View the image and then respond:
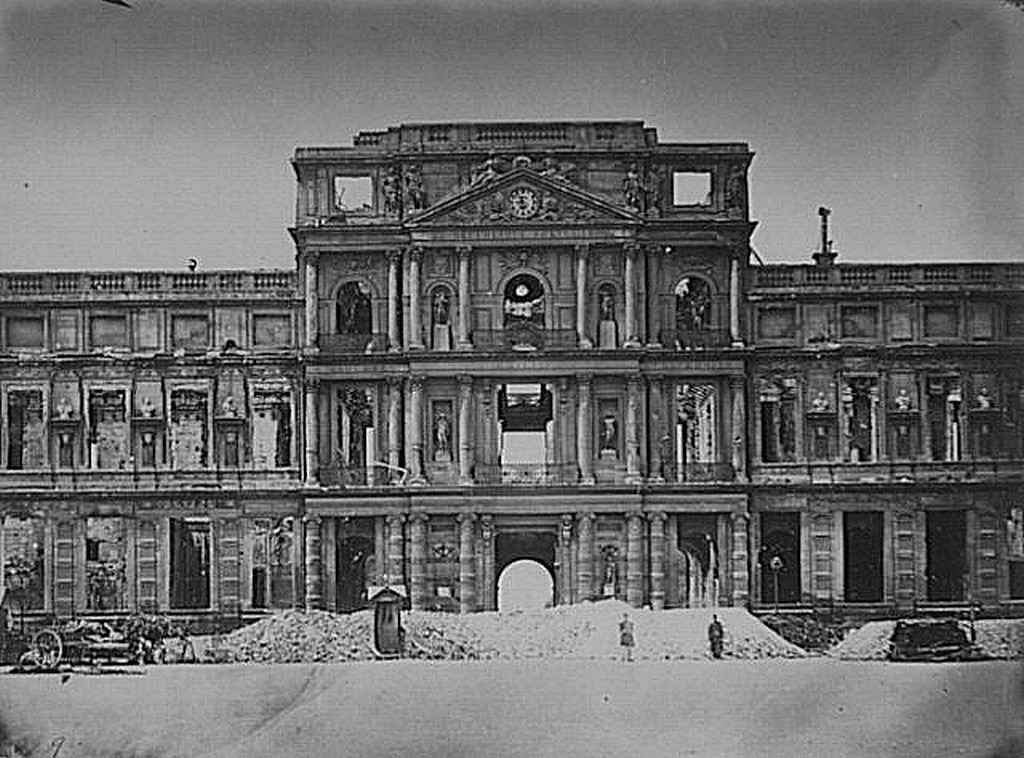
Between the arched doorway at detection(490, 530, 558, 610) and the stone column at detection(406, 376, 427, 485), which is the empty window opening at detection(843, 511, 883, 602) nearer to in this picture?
the arched doorway at detection(490, 530, 558, 610)

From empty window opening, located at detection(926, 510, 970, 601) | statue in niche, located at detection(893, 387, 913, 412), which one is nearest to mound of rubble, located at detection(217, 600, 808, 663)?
empty window opening, located at detection(926, 510, 970, 601)

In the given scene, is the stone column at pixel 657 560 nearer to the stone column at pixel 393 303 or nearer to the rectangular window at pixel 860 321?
the rectangular window at pixel 860 321

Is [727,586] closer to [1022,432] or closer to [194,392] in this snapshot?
[1022,432]

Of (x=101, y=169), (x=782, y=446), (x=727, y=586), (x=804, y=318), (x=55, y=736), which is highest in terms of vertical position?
(x=101, y=169)

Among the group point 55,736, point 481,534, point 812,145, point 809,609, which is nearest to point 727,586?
point 809,609

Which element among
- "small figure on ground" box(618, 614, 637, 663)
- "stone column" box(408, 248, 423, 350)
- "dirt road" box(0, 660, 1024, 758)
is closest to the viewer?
"dirt road" box(0, 660, 1024, 758)

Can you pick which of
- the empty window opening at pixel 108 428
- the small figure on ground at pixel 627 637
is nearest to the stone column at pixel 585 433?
the small figure on ground at pixel 627 637
